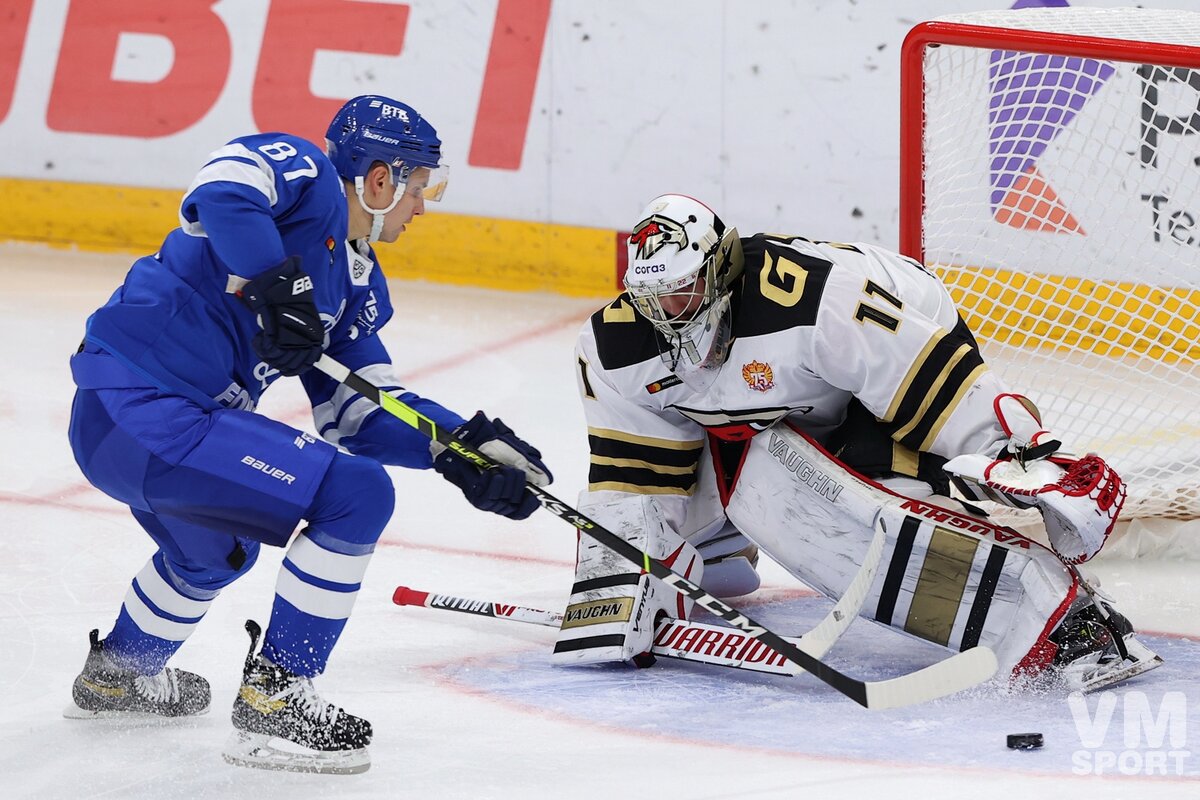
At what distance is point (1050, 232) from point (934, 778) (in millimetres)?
1948

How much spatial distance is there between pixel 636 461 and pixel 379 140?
0.73 m

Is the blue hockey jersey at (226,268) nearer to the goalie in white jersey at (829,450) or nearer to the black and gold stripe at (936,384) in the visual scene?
the goalie in white jersey at (829,450)

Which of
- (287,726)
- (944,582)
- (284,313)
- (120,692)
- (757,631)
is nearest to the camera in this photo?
(284,313)

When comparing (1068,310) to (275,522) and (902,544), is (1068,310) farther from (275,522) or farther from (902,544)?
(275,522)

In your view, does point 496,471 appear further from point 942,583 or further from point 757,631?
point 942,583

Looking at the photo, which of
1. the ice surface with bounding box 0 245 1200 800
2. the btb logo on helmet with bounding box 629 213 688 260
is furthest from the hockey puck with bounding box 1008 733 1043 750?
the btb logo on helmet with bounding box 629 213 688 260

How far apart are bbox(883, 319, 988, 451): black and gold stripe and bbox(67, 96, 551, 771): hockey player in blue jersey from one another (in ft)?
2.03

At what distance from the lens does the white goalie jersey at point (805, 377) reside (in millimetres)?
2926

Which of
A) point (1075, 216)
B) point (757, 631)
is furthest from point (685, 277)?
point (1075, 216)

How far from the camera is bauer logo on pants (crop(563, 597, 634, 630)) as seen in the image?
304 cm

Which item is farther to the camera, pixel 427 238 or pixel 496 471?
pixel 427 238

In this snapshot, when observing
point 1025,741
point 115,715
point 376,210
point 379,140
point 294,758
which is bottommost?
point 115,715

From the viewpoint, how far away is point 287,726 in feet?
8.53

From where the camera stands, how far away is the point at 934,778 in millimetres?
2555
